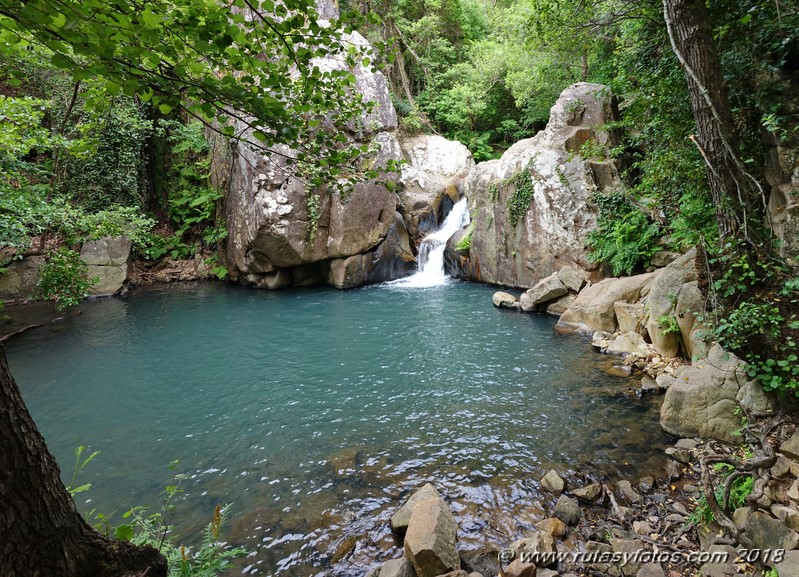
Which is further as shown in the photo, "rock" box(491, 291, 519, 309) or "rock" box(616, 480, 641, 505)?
"rock" box(491, 291, 519, 309)

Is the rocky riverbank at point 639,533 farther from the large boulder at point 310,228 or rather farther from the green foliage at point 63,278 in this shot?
the large boulder at point 310,228

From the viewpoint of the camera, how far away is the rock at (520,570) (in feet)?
10.6

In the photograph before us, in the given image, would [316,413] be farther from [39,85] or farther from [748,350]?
[39,85]

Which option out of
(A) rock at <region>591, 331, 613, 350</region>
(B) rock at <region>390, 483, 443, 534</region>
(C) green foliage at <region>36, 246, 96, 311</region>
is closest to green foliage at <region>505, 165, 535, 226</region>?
(A) rock at <region>591, 331, 613, 350</region>

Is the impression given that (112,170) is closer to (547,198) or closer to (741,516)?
(547,198)

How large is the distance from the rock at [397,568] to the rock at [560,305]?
902 cm

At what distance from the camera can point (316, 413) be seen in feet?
21.5

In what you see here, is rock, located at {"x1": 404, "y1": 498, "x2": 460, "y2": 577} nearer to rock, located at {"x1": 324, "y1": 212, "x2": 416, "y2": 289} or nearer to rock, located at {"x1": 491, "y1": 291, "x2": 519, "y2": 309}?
rock, located at {"x1": 491, "y1": 291, "x2": 519, "y2": 309}

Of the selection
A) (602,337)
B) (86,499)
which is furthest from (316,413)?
(602,337)

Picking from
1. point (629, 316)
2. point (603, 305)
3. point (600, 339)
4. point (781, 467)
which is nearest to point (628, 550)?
point (781, 467)

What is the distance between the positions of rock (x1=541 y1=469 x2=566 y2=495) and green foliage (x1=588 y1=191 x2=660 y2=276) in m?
7.87

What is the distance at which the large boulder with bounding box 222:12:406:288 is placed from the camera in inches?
599

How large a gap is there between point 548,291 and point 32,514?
11382 millimetres

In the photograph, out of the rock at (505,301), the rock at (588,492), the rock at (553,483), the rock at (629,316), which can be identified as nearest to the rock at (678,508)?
the rock at (588,492)
